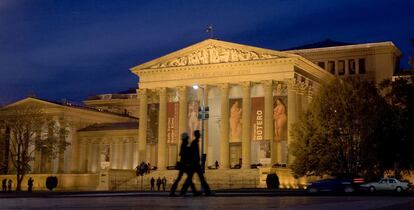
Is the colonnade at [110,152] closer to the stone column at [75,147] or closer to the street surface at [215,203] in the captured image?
the stone column at [75,147]

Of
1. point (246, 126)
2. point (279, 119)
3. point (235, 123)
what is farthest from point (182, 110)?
point (279, 119)

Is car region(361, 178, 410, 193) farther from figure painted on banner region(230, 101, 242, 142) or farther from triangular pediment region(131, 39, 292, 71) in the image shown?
figure painted on banner region(230, 101, 242, 142)

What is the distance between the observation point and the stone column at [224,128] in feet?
233

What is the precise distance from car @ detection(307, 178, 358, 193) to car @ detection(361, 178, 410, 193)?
188 inches

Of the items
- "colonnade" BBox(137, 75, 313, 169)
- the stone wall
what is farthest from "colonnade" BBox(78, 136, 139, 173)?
"colonnade" BBox(137, 75, 313, 169)

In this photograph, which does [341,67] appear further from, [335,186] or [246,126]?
[335,186]

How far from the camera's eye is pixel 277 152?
71438mm

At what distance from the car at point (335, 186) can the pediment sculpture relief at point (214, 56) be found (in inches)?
1149

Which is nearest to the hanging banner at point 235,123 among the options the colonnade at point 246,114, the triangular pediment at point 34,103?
the colonnade at point 246,114

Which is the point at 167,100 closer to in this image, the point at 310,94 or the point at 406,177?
the point at 310,94

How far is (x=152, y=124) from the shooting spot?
76.9 metres

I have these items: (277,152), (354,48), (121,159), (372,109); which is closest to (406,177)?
(277,152)

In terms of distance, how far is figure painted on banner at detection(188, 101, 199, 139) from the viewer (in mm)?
71938

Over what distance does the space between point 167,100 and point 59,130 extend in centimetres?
1655
